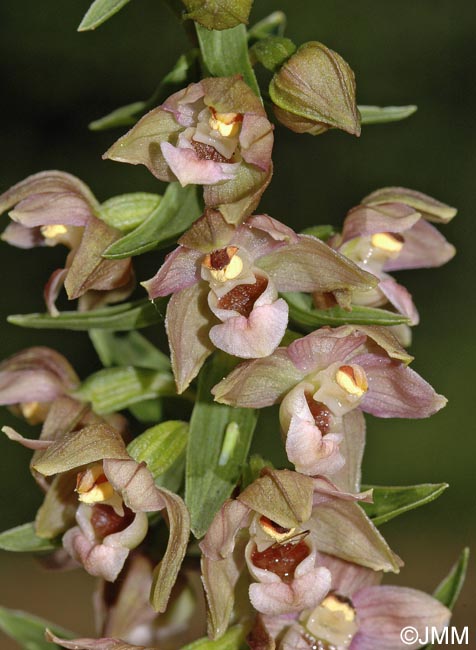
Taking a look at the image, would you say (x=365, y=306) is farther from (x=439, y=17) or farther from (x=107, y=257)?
(x=439, y=17)

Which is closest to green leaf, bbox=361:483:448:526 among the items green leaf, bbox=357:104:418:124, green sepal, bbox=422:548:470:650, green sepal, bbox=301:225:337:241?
green sepal, bbox=422:548:470:650

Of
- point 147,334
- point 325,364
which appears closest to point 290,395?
point 325,364

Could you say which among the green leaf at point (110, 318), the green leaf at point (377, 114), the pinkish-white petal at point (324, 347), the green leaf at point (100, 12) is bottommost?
the green leaf at point (110, 318)

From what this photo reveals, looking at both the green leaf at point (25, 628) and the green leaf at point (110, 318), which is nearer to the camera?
the green leaf at point (110, 318)

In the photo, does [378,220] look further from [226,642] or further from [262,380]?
[226,642]

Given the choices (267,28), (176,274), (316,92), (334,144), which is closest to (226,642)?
(176,274)

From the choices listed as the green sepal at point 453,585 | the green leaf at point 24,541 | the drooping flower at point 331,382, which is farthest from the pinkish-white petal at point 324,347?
the green leaf at point 24,541

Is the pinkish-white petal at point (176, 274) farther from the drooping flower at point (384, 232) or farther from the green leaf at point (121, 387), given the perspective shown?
the green leaf at point (121, 387)
